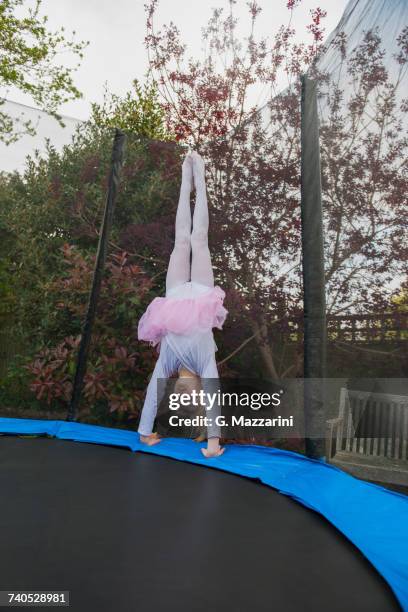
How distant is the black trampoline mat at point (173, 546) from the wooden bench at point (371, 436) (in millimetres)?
428

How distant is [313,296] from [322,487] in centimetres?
77

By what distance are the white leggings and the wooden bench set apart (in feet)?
2.72

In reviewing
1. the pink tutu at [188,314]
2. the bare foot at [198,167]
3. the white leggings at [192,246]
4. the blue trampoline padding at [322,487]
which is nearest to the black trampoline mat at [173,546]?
the blue trampoline padding at [322,487]

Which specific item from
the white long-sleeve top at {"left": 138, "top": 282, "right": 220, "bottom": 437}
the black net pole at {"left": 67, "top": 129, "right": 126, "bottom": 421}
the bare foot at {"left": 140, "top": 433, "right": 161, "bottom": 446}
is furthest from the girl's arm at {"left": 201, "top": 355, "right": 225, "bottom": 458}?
the black net pole at {"left": 67, "top": 129, "right": 126, "bottom": 421}

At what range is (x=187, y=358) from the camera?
2227 mm

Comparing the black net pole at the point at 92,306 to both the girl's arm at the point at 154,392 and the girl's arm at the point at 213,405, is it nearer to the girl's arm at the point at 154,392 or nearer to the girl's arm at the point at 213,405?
the girl's arm at the point at 154,392

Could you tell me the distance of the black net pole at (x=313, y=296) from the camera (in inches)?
82.4

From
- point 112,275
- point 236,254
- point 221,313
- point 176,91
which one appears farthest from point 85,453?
point 176,91

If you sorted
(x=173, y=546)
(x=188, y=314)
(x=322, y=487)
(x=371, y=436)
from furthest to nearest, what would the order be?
A: (x=188, y=314)
(x=371, y=436)
(x=322, y=487)
(x=173, y=546)

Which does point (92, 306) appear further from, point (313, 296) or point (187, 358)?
point (313, 296)

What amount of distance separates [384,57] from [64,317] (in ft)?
7.88

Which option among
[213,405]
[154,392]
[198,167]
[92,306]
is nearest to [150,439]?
[154,392]

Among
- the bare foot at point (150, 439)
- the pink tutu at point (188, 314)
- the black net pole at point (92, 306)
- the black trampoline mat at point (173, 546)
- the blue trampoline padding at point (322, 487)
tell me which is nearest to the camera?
the black trampoline mat at point (173, 546)

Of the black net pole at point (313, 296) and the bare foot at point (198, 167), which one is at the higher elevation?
the bare foot at point (198, 167)
